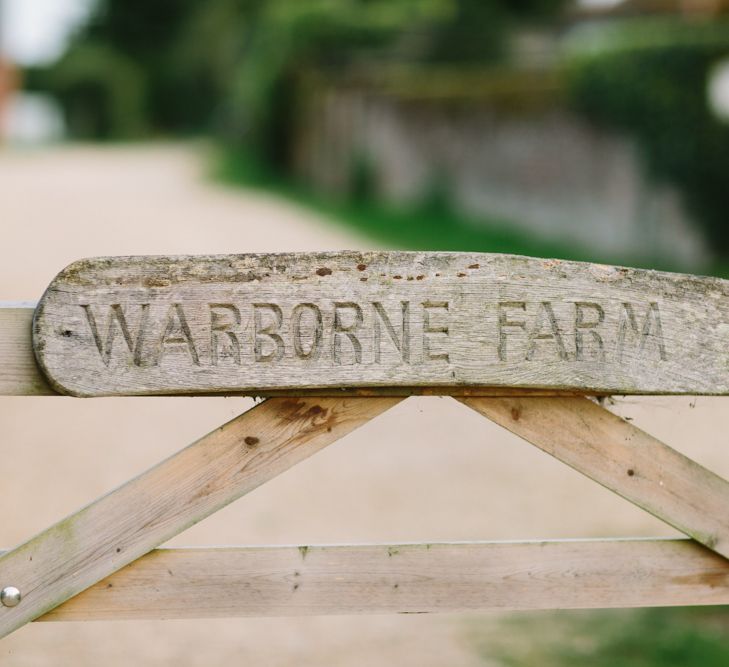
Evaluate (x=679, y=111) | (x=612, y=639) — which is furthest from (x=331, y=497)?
(x=679, y=111)

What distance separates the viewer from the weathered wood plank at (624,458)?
7.65ft

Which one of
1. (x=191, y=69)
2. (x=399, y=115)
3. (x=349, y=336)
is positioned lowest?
(x=191, y=69)

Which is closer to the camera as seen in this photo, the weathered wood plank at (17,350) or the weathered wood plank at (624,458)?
the weathered wood plank at (17,350)

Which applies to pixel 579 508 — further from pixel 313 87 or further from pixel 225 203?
A: pixel 313 87

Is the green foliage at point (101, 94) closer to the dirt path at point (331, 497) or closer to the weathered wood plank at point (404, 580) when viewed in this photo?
the dirt path at point (331, 497)

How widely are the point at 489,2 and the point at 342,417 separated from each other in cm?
2816

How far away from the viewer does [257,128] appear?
20.9 meters

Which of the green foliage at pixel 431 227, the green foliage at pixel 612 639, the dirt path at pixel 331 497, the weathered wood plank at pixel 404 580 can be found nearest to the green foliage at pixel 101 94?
the green foliage at pixel 431 227

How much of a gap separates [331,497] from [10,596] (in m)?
3.60

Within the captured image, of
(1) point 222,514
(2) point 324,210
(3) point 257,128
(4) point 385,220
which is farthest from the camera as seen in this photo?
(3) point 257,128

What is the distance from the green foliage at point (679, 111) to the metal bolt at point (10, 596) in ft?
35.6

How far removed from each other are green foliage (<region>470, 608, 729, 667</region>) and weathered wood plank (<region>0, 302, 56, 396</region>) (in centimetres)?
234

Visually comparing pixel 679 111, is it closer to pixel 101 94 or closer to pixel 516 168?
pixel 516 168

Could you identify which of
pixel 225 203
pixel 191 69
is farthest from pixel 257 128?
pixel 191 69
